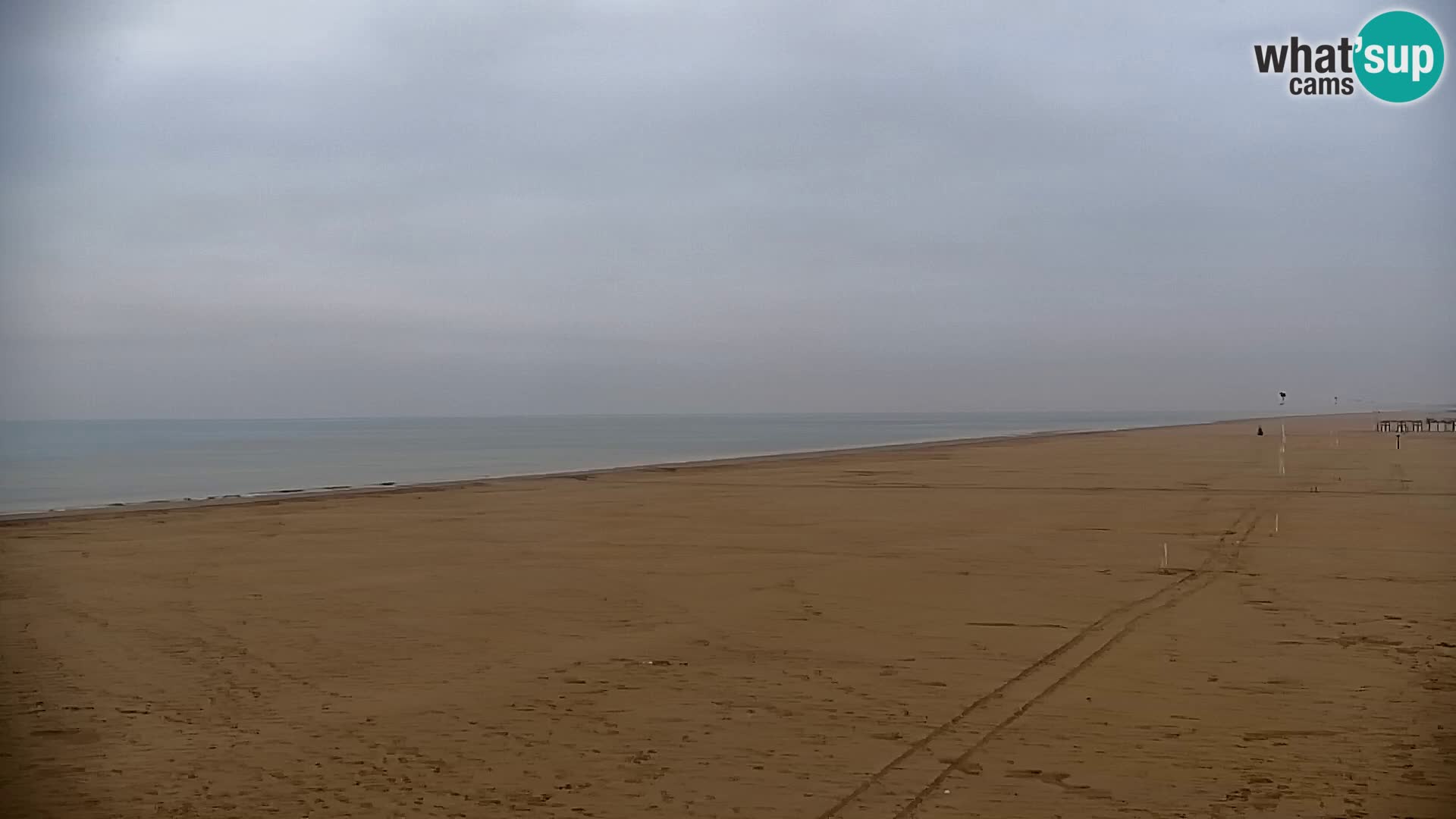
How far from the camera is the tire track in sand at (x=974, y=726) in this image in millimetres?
5902

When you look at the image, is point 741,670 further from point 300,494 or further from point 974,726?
point 300,494

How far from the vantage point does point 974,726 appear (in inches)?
285

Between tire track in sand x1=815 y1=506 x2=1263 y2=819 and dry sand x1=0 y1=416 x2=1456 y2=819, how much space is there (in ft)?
0.11

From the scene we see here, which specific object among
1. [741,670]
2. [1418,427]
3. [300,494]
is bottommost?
[741,670]

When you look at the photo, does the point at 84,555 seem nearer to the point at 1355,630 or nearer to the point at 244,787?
the point at 244,787

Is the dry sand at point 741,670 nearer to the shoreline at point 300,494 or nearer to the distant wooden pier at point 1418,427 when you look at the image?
the shoreline at point 300,494

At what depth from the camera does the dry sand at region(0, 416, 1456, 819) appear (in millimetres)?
6195

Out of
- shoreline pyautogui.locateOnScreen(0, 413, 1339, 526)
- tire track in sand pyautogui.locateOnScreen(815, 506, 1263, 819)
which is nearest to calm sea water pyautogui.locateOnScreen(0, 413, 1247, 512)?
shoreline pyautogui.locateOnScreen(0, 413, 1339, 526)

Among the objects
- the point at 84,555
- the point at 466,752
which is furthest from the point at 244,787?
the point at 84,555

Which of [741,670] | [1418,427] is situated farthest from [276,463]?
[1418,427]

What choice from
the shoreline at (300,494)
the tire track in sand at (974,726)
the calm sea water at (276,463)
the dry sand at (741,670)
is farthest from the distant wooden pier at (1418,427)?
the tire track in sand at (974,726)

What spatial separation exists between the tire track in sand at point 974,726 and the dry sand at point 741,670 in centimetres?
3

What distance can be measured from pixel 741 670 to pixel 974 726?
2.35 meters

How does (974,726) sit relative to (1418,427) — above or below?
below
